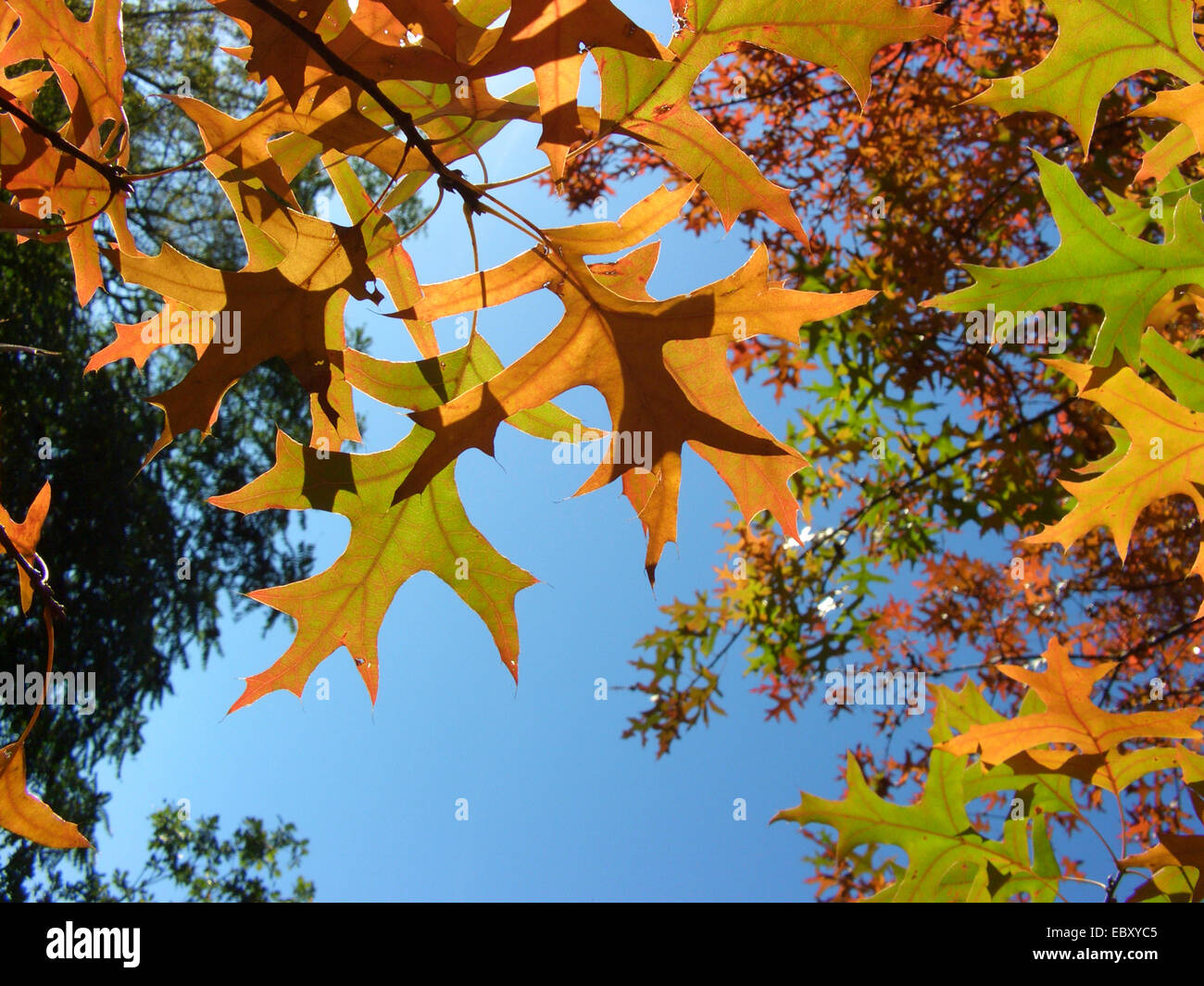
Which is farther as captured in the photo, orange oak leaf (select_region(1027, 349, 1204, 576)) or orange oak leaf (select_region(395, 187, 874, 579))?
orange oak leaf (select_region(1027, 349, 1204, 576))

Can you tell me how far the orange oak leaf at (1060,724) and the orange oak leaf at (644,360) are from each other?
82 cm

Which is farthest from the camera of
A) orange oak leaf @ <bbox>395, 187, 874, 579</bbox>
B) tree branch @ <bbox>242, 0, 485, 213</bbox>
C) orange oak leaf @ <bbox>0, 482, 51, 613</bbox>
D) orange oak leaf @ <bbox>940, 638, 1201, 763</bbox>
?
orange oak leaf @ <bbox>940, 638, 1201, 763</bbox>

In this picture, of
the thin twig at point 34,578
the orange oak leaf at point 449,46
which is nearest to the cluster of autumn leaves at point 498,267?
the orange oak leaf at point 449,46

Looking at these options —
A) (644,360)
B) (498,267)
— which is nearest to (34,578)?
(498,267)

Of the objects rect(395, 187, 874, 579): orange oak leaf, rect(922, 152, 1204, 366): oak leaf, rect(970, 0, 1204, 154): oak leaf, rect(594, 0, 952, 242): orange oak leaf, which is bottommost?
rect(395, 187, 874, 579): orange oak leaf

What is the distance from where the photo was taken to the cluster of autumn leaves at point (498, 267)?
0.97 m

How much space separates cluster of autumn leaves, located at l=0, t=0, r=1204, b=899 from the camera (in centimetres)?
97

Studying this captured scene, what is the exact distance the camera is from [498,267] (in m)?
1.14

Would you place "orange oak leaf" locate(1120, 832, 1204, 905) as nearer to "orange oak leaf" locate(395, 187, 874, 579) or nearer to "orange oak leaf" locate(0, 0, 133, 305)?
"orange oak leaf" locate(395, 187, 874, 579)

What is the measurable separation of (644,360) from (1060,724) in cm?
123

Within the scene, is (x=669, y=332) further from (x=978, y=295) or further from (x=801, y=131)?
(x=801, y=131)

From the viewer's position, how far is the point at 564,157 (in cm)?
92

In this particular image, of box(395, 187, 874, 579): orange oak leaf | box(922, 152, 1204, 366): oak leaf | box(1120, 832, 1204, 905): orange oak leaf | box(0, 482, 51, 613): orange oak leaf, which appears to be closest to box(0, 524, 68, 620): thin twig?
box(0, 482, 51, 613): orange oak leaf
